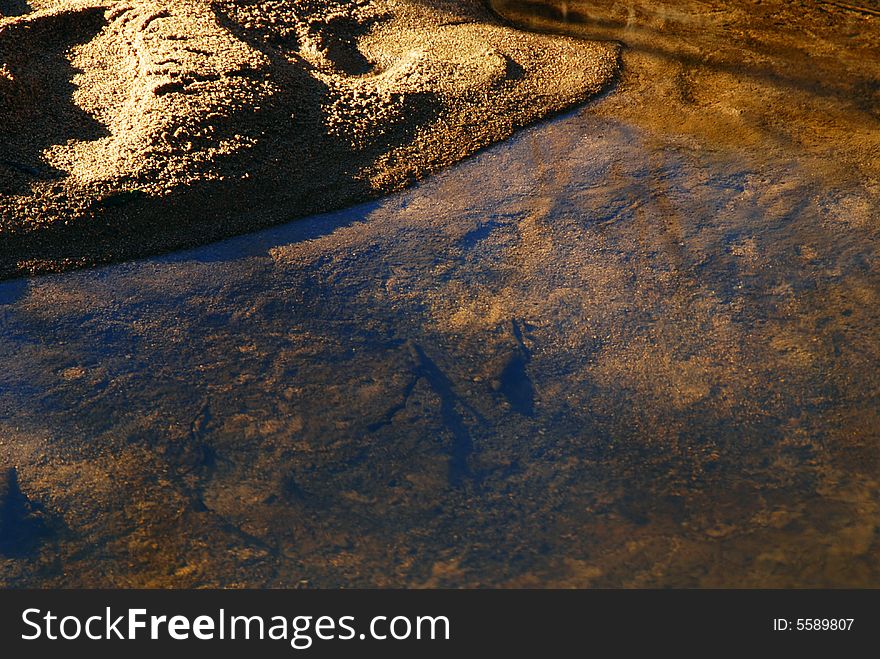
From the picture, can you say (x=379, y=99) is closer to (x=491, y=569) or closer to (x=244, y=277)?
(x=244, y=277)

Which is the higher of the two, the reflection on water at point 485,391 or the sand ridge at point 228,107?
the sand ridge at point 228,107

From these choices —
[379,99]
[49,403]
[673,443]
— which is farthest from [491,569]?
[379,99]

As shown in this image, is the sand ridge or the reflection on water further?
the sand ridge

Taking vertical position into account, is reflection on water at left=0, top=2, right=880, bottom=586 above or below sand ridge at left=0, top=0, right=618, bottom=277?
below

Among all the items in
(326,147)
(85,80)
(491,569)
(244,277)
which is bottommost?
(491,569)

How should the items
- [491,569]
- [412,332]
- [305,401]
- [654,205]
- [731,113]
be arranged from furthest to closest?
[731,113]
[654,205]
[412,332]
[305,401]
[491,569]

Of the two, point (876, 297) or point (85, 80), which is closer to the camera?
point (876, 297)

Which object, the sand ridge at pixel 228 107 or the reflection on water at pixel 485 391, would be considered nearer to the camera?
the reflection on water at pixel 485 391
